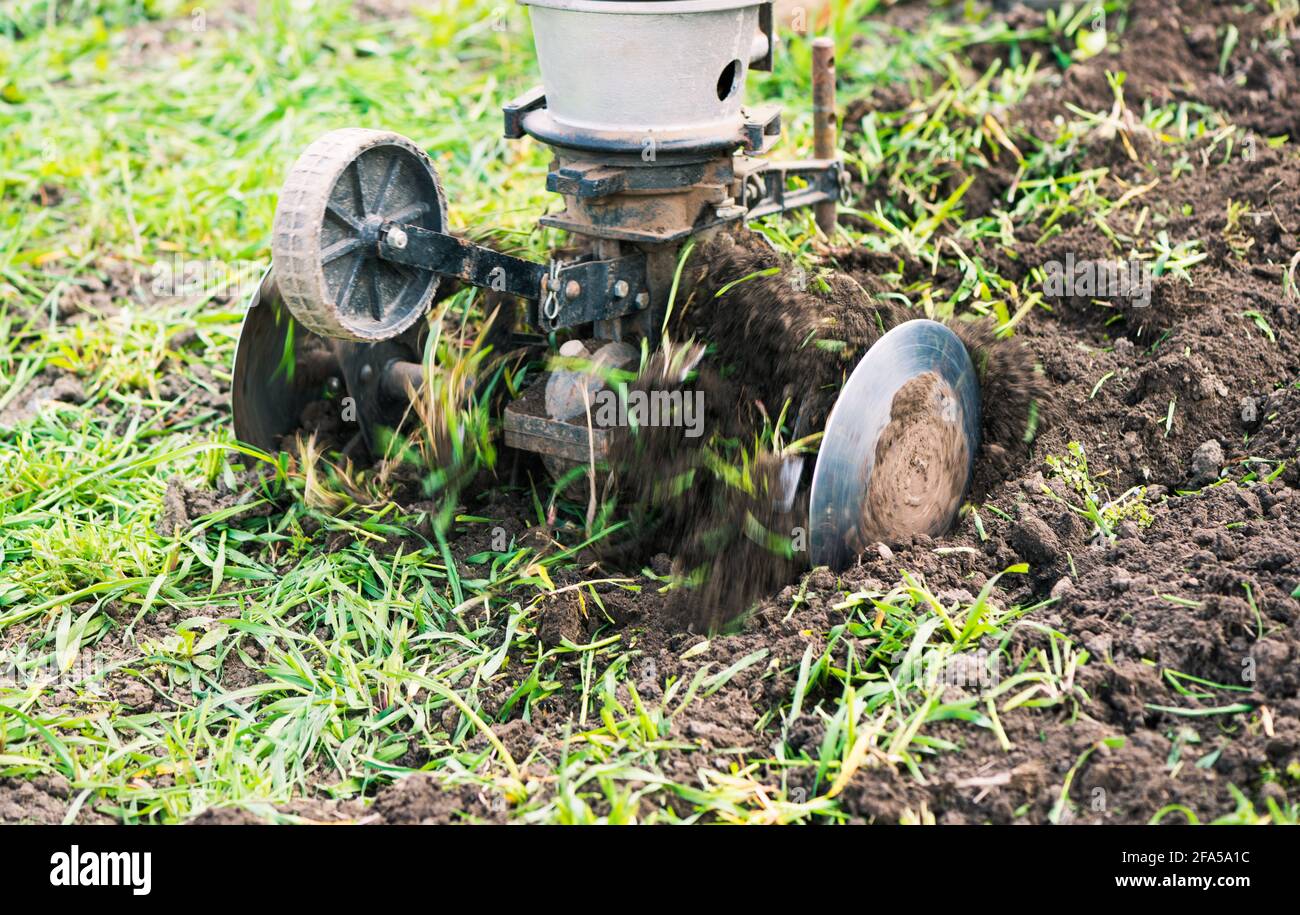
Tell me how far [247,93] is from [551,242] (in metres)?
2.99

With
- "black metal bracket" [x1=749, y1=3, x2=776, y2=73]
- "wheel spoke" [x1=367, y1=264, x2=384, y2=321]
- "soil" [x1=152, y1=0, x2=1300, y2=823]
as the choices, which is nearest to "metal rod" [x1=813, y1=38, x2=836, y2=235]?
"soil" [x1=152, y1=0, x2=1300, y2=823]

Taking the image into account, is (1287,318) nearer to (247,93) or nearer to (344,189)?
(344,189)

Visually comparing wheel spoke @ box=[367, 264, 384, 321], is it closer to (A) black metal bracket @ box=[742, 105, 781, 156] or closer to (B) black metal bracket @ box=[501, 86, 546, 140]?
(B) black metal bracket @ box=[501, 86, 546, 140]

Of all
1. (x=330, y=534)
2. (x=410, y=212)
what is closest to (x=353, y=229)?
(x=410, y=212)

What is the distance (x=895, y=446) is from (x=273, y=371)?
196cm

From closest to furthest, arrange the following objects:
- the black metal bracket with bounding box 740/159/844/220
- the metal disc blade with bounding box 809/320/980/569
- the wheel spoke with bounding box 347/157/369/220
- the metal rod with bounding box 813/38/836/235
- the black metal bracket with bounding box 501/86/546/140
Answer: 1. the metal disc blade with bounding box 809/320/980/569
2. the wheel spoke with bounding box 347/157/369/220
3. the black metal bracket with bounding box 501/86/546/140
4. the black metal bracket with bounding box 740/159/844/220
5. the metal rod with bounding box 813/38/836/235

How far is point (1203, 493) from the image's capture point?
371cm

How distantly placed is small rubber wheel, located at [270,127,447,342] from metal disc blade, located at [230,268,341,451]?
0.47 metres

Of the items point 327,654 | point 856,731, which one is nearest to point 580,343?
point 327,654

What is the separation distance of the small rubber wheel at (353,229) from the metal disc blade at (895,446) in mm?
1293

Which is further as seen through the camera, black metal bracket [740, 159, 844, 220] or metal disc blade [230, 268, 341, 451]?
black metal bracket [740, 159, 844, 220]

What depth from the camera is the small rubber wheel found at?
11.5 ft

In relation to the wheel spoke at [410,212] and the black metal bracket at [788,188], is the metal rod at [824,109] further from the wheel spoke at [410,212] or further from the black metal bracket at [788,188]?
the wheel spoke at [410,212]

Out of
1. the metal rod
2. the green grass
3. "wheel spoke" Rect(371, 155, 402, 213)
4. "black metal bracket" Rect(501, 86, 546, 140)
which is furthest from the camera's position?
the metal rod
